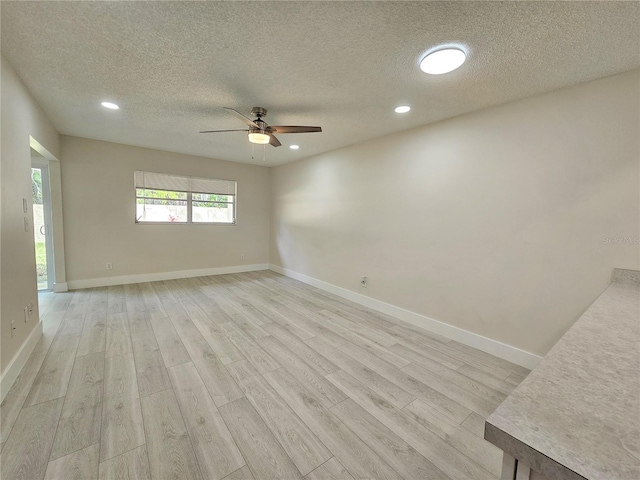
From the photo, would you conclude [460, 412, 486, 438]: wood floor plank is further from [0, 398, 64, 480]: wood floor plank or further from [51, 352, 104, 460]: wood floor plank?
[0, 398, 64, 480]: wood floor plank

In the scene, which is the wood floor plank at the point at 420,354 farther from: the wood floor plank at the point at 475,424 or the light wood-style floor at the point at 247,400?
the wood floor plank at the point at 475,424

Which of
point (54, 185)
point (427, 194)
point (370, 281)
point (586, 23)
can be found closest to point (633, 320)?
point (586, 23)

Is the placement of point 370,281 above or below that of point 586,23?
below

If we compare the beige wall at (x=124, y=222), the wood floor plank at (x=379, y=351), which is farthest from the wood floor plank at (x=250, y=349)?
the beige wall at (x=124, y=222)

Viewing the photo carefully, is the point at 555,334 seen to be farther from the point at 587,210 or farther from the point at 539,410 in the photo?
the point at 539,410

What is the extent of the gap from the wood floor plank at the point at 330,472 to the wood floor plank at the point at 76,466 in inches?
43.5

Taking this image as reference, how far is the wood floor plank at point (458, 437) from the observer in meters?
1.45

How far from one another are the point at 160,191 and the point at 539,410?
5.81 m

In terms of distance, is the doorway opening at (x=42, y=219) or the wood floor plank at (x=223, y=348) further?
the doorway opening at (x=42, y=219)

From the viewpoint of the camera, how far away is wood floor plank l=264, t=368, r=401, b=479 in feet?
4.56

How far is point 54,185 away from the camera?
4.01 m

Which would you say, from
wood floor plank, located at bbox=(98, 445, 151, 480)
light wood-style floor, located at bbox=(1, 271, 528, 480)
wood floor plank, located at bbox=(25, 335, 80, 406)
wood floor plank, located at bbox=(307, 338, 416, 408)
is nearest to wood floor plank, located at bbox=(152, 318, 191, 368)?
light wood-style floor, located at bbox=(1, 271, 528, 480)

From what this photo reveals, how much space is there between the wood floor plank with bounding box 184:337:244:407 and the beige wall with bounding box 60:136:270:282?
2986mm

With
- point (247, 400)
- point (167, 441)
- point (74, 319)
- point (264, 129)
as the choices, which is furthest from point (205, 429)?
point (74, 319)
